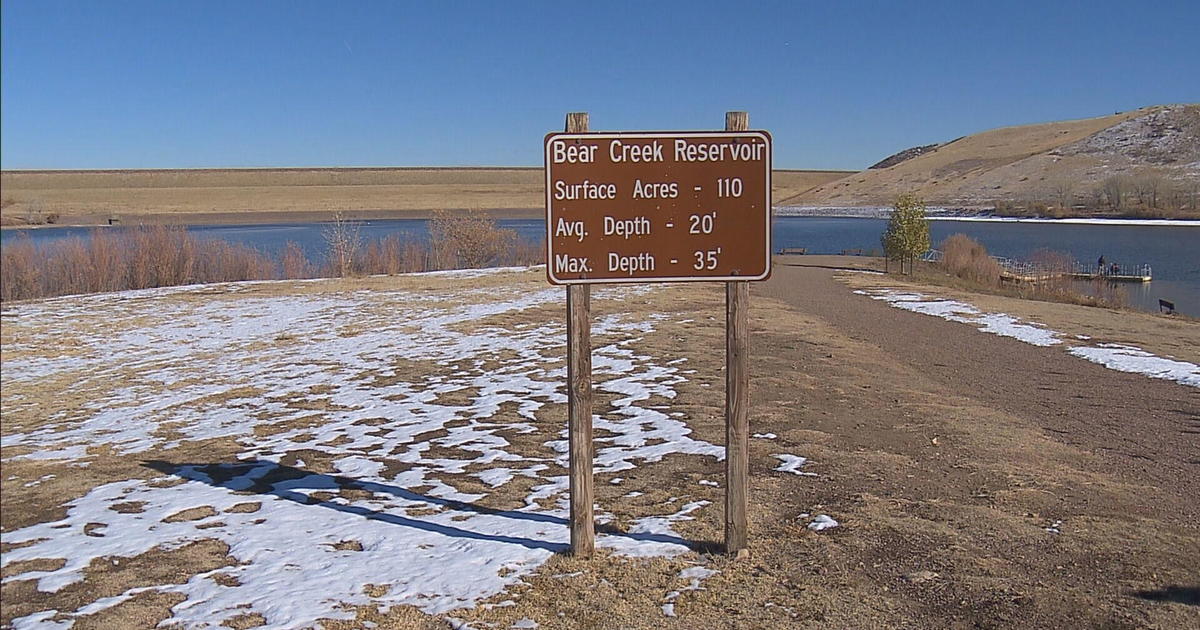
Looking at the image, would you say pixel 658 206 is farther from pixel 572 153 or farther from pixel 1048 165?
pixel 1048 165

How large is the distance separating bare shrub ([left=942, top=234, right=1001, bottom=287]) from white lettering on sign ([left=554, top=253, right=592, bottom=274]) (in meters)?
28.7

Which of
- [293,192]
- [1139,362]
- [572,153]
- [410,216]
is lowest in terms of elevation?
[1139,362]

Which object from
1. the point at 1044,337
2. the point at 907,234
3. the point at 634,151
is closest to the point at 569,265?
the point at 634,151

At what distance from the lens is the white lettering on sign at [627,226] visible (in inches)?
181

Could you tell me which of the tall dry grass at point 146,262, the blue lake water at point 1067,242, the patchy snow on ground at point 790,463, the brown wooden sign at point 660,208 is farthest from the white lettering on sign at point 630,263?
the blue lake water at point 1067,242

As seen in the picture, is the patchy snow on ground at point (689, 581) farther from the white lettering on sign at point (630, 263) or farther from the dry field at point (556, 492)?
the white lettering on sign at point (630, 263)

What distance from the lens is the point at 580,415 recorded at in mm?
4816

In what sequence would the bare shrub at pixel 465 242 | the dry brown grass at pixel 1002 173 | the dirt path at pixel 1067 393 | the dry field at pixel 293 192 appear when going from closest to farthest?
the dirt path at pixel 1067 393 → the bare shrub at pixel 465 242 → the dry field at pixel 293 192 → the dry brown grass at pixel 1002 173

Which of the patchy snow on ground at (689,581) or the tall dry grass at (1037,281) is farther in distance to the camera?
the tall dry grass at (1037,281)

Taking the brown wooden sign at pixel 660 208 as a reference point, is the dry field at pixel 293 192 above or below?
above

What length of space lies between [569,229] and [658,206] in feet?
1.44

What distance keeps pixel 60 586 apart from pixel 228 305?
15.2 m

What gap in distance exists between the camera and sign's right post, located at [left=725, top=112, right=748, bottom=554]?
15.8 feet

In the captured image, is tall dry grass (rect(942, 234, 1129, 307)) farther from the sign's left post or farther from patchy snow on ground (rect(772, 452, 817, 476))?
the sign's left post
